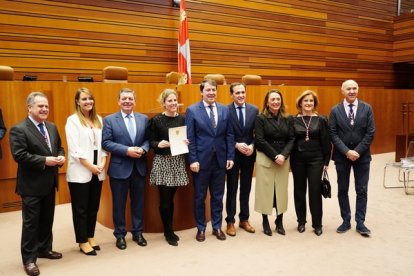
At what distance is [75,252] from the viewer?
10.3ft

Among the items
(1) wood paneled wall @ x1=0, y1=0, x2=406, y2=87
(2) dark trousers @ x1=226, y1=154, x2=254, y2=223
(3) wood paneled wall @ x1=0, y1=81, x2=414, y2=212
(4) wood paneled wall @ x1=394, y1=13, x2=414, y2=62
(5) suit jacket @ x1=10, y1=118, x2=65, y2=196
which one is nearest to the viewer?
(5) suit jacket @ x1=10, y1=118, x2=65, y2=196

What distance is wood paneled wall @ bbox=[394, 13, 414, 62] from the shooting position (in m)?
9.40

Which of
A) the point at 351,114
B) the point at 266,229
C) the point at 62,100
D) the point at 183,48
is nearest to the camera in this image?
the point at 351,114

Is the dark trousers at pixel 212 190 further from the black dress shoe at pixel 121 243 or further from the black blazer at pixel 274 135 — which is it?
the black dress shoe at pixel 121 243

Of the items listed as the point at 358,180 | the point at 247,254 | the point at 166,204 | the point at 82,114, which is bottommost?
the point at 247,254

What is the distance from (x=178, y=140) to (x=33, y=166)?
1105mm

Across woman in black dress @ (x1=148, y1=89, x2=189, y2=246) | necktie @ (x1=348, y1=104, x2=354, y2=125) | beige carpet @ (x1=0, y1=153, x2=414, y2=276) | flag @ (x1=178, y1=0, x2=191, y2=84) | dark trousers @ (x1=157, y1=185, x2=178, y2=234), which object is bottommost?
beige carpet @ (x1=0, y1=153, x2=414, y2=276)

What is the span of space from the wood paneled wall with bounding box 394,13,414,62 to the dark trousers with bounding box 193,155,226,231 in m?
8.12

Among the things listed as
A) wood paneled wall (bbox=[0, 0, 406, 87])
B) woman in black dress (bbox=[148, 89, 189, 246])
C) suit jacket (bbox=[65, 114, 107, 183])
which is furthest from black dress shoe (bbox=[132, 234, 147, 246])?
wood paneled wall (bbox=[0, 0, 406, 87])

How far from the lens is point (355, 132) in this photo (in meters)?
3.41

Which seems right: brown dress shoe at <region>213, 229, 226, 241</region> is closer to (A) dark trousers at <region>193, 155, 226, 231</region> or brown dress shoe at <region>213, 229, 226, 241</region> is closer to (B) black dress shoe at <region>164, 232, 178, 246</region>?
(A) dark trousers at <region>193, 155, 226, 231</region>

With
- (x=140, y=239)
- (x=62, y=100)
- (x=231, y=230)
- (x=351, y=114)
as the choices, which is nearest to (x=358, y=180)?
(x=351, y=114)

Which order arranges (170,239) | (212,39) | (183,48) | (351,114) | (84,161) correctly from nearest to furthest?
(84,161)
(170,239)
(351,114)
(183,48)
(212,39)

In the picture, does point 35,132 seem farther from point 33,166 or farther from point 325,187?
point 325,187
